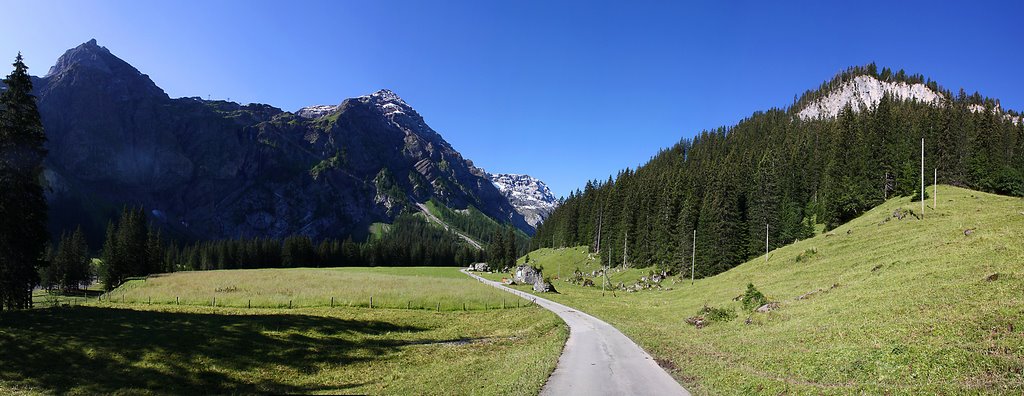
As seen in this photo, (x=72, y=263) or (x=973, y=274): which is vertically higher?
(x=973, y=274)

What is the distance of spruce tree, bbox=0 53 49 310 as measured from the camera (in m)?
31.0

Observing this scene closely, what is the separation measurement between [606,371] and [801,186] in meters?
98.0

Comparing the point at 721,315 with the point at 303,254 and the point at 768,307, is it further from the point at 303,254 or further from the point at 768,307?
the point at 303,254

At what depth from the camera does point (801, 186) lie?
93812mm

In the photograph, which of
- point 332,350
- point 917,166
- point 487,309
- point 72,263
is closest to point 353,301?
point 487,309

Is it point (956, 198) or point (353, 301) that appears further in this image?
point (956, 198)

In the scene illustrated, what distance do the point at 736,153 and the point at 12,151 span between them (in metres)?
148

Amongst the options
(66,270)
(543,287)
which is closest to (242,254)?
(66,270)

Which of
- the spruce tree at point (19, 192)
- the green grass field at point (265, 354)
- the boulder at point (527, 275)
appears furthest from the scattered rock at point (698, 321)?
the spruce tree at point (19, 192)

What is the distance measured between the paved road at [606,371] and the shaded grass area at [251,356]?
0.81 m

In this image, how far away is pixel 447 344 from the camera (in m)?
27.0

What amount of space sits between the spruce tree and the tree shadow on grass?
21.1 ft

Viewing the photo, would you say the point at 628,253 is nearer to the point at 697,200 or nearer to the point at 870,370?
the point at 697,200

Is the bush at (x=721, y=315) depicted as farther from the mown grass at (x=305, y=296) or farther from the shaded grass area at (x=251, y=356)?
the mown grass at (x=305, y=296)
